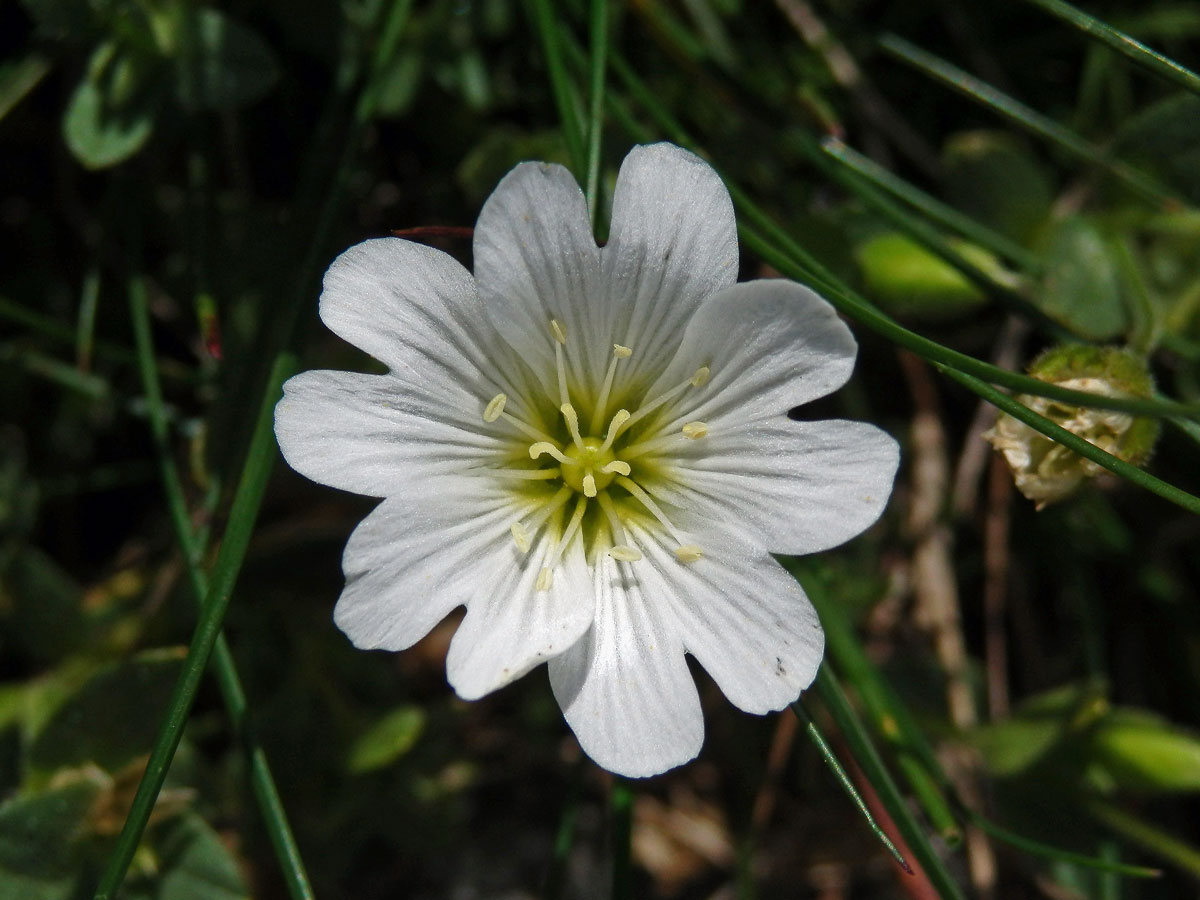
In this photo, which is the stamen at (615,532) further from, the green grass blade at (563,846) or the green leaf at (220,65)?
the green leaf at (220,65)

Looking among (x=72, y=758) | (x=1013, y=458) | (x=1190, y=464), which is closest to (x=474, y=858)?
(x=72, y=758)

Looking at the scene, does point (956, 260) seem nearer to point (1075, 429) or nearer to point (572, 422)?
point (1075, 429)

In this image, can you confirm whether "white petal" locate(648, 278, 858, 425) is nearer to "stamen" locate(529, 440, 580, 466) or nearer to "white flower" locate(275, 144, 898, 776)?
"white flower" locate(275, 144, 898, 776)

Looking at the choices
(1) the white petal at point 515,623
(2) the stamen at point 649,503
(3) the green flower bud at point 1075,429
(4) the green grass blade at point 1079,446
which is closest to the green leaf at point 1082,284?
(3) the green flower bud at point 1075,429

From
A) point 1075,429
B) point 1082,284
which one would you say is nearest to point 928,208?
point 1082,284

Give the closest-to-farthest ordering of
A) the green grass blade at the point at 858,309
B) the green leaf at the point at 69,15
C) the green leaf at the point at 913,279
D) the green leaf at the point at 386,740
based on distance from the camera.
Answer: the green grass blade at the point at 858,309
the green leaf at the point at 69,15
the green leaf at the point at 386,740
the green leaf at the point at 913,279
